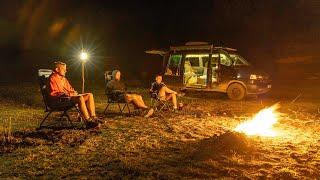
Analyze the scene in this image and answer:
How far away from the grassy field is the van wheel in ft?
11.7

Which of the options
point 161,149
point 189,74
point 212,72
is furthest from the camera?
point 189,74

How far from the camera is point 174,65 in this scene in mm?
14859

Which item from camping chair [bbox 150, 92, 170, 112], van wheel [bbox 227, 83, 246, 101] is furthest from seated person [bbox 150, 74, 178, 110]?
van wheel [bbox 227, 83, 246, 101]

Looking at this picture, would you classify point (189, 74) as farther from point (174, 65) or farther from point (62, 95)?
point (62, 95)

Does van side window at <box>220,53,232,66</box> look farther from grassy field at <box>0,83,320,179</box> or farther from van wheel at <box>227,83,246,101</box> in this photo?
grassy field at <box>0,83,320,179</box>

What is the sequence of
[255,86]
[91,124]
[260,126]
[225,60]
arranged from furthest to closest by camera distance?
1. [225,60]
2. [255,86]
3. [260,126]
4. [91,124]

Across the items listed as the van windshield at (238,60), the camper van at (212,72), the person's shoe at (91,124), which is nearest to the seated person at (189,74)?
the camper van at (212,72)

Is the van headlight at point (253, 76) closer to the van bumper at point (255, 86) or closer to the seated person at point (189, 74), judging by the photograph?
the van bumper at point (255, 86)

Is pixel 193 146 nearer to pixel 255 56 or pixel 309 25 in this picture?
pixel 255 56

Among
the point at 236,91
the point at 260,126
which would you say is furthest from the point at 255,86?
the point at 260,126

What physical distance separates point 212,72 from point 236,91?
3.49 feet

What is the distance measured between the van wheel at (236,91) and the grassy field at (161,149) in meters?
3.57

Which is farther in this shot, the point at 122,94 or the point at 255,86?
the point at 255,86

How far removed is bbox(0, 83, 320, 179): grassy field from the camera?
516cm
